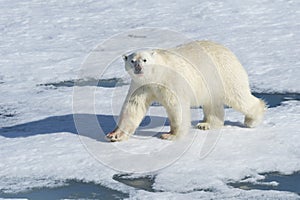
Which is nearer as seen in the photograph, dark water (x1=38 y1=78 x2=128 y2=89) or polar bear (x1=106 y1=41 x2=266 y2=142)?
polar bear (x1=106 y1=41 x2=266 y2=142)

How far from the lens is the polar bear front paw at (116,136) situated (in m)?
5.42

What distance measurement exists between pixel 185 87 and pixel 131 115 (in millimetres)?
449

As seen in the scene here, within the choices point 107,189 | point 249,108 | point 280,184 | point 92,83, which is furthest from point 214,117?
point 92,83

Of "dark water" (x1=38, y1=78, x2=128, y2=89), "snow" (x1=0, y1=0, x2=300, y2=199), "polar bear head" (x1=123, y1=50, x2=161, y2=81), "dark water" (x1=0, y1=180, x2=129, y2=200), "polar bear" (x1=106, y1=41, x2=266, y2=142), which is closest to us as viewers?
"dark water" (x1=0, y1=180, x2=129, y2=200)

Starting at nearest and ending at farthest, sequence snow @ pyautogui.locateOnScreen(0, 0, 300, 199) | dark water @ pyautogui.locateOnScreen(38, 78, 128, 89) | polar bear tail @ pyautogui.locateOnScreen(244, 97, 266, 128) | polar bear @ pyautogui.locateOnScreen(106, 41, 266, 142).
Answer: snow @ pyautogui.locateOnScreen(0, 0, 300, 199), polar bear @ pyautogui.locateOnScreen(106, 41, 266, 142), polar bear tail @ pyautogui.locateOnScreen(244, 97, 266, 128), dark water @ pyautogui.locateOnScreen(38, 78, 128, 89)

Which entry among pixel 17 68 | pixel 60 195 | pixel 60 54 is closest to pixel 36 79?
pixel 17 68

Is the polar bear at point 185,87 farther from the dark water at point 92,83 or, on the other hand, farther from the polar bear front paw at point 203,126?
the dark water at point 92,83

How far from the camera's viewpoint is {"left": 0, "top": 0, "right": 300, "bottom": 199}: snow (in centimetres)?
477

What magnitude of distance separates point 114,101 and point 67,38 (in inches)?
121

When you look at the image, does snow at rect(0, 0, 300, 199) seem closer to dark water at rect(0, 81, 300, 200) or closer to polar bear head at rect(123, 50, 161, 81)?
dark water at rect(0, 81, 300, 200)

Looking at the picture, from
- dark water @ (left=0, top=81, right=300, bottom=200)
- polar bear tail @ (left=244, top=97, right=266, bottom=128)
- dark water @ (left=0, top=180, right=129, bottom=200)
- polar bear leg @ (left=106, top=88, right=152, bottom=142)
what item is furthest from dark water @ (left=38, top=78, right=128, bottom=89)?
dark water @ (left=0, top=180, right=129, bottom=200)

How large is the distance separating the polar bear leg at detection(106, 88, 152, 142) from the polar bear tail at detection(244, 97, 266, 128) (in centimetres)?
78

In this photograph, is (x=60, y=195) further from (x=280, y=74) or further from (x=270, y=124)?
(x=280, y=74)

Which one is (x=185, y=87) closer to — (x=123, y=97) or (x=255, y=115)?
(x=255, y=115)
